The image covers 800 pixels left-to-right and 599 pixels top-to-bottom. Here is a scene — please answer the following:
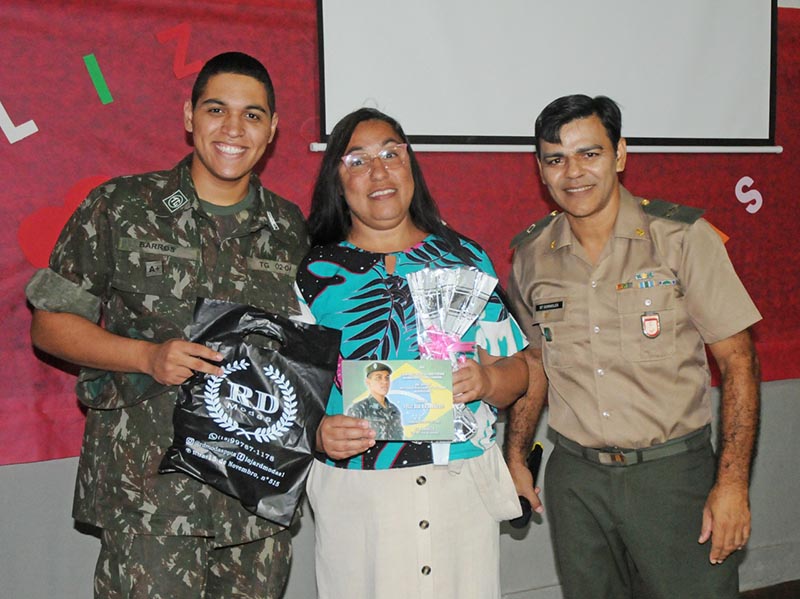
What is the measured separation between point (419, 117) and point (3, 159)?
5.23ft

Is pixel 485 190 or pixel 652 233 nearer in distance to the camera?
pixel 652 233

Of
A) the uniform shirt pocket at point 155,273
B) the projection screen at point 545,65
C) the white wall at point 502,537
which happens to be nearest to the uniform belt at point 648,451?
the uniform shirt pocket at point 155,273

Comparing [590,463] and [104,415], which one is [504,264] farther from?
[104,415]

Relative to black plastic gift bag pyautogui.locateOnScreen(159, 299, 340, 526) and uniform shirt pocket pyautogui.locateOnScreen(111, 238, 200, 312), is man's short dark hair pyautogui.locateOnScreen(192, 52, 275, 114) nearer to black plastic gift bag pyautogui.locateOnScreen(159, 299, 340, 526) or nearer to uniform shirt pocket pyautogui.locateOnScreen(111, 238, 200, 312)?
uniform shirt pocket pyautogui.locateOnScreen(111, 238, 200, 312)

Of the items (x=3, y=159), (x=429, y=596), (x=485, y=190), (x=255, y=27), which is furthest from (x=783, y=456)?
(x=3, y=159)

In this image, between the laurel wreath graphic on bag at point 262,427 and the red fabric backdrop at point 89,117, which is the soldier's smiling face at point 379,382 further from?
the red fabric backdrop at point 89,117

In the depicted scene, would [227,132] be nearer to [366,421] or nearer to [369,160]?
[369,160]

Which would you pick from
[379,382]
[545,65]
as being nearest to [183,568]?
[379,382]

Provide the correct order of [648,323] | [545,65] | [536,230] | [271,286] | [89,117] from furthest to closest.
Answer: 1. [545,65]
2. [89,117]
3. [536,230]
4. [648,323]
5. [271,286]

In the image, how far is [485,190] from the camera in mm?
3514

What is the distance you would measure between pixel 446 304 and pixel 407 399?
263mm

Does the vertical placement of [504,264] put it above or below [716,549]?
above

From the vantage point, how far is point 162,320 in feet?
6.88

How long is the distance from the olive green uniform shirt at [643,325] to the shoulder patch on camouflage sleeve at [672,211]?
0.03 feet
